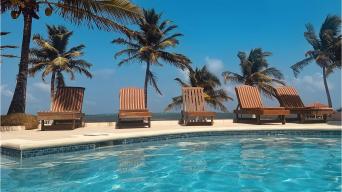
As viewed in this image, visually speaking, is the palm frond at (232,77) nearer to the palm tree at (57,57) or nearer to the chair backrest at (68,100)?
the palm tree at (57,57)

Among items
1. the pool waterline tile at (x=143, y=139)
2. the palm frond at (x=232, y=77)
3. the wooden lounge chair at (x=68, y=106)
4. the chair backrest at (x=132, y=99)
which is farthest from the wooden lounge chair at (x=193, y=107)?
the palm frond at (x=232, y=77)

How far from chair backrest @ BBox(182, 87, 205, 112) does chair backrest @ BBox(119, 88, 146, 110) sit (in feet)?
6.25

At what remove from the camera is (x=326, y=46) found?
23.4 m

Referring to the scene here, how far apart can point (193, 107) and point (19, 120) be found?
701 cm

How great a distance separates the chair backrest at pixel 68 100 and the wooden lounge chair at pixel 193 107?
4456 mm

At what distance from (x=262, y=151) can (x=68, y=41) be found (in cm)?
1740

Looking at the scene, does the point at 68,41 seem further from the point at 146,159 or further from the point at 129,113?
the point at 146,159

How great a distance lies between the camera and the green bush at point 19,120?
1206cm

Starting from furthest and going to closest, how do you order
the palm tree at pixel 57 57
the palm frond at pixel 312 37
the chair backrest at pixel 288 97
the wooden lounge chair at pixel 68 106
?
the palm frond at pixel 312 37, the palm tree at pixel 57 57, the chair backrest at pixel 288 97, the wooden lounge chair at pixel 68 106

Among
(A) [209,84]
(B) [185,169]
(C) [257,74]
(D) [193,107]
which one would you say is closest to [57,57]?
(A) [209,84]

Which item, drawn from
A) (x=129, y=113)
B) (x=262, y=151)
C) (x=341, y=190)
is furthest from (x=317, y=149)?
(x=129, y=113)

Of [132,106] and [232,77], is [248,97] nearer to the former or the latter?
[132,106]

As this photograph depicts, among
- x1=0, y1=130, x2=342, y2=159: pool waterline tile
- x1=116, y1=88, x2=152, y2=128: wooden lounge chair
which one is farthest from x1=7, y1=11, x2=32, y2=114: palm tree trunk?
x1=0, y1=130, x2=342, y2=159: pool waterline tile

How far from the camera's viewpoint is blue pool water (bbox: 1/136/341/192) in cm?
516
